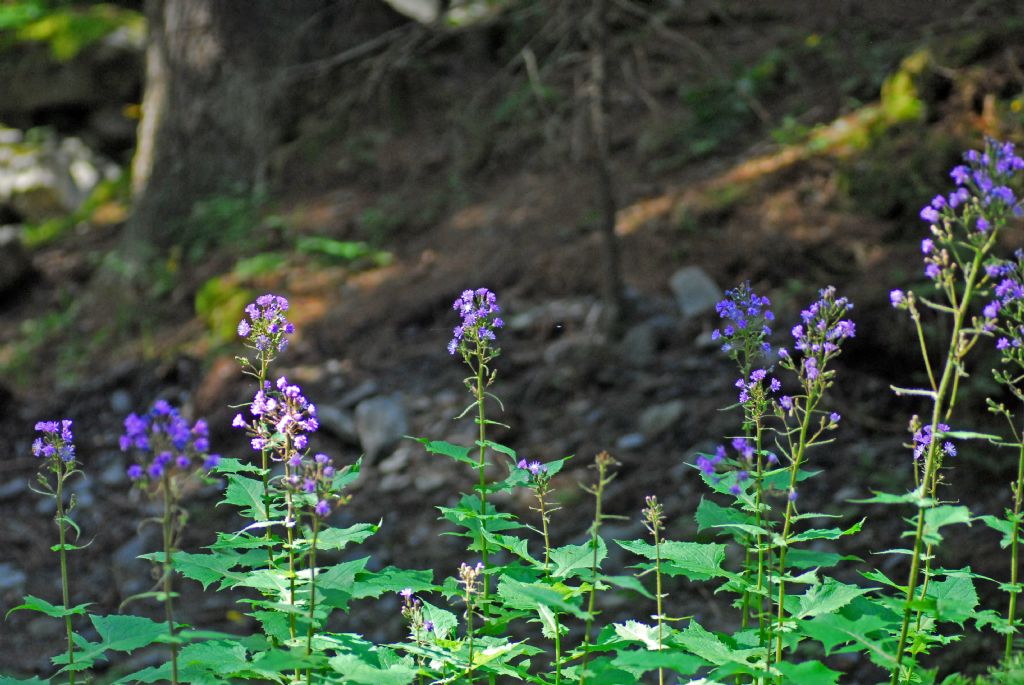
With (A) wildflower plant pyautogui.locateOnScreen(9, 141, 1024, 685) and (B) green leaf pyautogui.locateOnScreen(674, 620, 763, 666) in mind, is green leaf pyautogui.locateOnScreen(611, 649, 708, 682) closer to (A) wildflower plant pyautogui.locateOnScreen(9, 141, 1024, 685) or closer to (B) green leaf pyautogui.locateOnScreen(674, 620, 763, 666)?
(A) wildflower plant pyautogui.locateOnScreen(9, 141, 1024, 685)

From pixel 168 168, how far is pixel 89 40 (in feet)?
13.5

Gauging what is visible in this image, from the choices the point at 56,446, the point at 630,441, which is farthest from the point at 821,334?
the point at 630,441

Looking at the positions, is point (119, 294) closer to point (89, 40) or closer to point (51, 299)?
point (51, 299)

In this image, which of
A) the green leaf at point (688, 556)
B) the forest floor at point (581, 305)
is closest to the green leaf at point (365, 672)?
the green leaf at point (688, 556)

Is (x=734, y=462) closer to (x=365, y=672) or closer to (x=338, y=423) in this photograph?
(x=365, y=672)

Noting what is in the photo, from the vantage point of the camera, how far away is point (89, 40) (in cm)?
1137

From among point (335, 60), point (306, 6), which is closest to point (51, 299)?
point (306, 6)

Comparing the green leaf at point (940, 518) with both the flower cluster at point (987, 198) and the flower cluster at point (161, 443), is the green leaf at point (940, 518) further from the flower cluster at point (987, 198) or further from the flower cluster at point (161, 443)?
the flower cluster at point (161, 443)

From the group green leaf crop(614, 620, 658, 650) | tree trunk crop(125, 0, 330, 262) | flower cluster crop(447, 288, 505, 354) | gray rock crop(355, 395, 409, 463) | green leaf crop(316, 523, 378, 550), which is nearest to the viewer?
green leaf crop(316, 523, 378, 550)

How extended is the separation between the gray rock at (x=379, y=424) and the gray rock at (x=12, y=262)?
16.0 feet

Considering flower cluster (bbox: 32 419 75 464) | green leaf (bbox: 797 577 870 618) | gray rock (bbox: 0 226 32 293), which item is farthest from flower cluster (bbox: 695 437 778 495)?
gray rock (bbox: 0 226 32 293)

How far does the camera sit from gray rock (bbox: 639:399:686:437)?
5.07 meters

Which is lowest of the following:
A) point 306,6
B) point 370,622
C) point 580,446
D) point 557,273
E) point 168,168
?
point 370,622

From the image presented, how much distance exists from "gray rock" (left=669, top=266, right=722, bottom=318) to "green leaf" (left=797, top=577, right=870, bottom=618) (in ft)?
11.9
